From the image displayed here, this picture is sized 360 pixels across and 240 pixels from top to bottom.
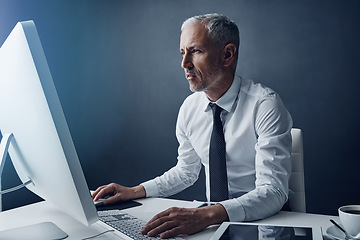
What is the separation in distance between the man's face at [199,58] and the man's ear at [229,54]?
0.04 metres

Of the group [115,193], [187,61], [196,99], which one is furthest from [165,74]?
[115,193]

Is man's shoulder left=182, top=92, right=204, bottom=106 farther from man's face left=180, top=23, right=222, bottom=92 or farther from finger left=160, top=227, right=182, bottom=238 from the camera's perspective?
finger left=160, top=227, right=182, bottom=238

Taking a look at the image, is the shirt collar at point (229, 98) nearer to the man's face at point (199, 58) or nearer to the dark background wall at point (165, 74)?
the man's face at point (199, 58)

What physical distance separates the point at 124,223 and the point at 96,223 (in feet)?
0.30

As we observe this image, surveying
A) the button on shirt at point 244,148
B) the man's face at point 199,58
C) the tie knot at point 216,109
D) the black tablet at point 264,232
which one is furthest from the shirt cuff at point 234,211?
the man's face at point 199,58

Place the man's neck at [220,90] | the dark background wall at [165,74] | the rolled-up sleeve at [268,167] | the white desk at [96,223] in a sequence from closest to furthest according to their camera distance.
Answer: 1. the white desk at [96,223]
2. the rolled-up sleeve at [268,167]
3. the man's neck at [220,90]
4. the dark background wall at [165,74]

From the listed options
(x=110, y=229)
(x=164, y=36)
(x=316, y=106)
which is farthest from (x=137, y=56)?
(x=110, y=229)

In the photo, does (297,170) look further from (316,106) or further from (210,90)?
(316,106)

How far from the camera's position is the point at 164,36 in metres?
3.08

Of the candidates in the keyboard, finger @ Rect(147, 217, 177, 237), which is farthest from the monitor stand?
finger @ Rect(147, 217, 177, 237)

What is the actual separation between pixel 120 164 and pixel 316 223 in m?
2.28

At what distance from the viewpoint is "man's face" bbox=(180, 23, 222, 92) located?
1.65m

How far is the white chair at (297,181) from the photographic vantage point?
1.54m

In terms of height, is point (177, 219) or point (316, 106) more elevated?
point (316, 106)
